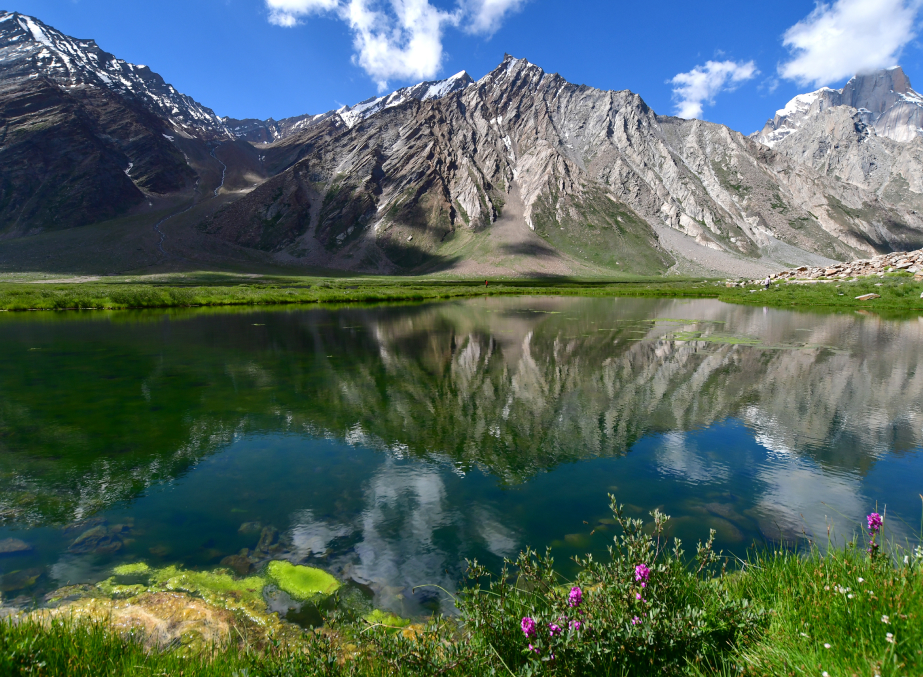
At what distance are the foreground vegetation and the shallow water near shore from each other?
2433 millimetres

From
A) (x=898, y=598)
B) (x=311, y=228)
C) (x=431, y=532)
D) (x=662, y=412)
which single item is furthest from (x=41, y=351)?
(x=311, y=228)

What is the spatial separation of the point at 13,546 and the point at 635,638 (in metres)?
9.20

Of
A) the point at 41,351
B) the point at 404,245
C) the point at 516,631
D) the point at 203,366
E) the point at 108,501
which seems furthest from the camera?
the point at 404,245

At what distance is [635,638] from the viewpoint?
3.47 metres

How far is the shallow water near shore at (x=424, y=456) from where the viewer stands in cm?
729

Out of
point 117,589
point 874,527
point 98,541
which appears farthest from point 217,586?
point 874,527

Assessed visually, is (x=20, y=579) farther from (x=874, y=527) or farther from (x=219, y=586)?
(x=874, y=527)

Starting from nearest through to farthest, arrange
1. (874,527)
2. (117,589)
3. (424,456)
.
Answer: (874,527)
(117,589)
(424,456)

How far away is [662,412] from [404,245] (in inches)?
7187

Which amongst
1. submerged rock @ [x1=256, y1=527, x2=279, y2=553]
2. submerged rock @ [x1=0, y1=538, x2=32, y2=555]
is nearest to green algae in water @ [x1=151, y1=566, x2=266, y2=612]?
submerged rock @ [x1=256, y1=527, x2=279, y2=553]

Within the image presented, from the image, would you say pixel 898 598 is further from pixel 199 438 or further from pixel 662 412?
pixel 199 438

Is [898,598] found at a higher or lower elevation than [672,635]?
higher

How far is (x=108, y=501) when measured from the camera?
8703mm

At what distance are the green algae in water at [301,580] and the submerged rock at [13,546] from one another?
394 cm
